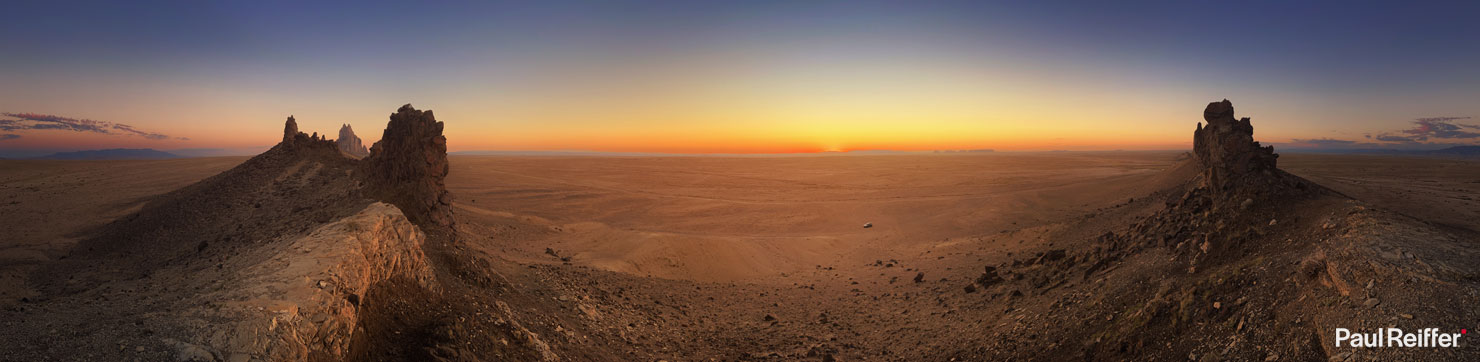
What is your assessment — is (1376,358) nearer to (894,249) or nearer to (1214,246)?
(1214,246)

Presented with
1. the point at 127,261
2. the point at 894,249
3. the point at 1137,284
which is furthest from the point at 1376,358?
the point at 127,261

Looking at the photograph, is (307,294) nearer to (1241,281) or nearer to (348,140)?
(1241,281)

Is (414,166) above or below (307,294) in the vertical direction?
above

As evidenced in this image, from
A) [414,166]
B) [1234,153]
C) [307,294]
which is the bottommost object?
[307,294]

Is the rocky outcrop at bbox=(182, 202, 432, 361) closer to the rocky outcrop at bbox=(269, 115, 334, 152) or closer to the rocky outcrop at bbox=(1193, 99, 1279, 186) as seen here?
the rocky outcrop at bbox=(269, 115, 334, 152)

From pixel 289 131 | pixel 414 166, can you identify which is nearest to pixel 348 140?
pixel 289 131

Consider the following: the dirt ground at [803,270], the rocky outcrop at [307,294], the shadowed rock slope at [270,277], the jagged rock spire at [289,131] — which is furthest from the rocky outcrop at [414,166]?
the jagged rock spire at [289,131]

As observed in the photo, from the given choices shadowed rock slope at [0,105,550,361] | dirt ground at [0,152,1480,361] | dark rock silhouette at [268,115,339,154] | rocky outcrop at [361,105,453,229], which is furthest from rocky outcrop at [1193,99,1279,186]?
dark rock silhouette at [268,115,339,154]
